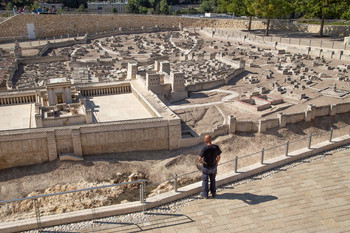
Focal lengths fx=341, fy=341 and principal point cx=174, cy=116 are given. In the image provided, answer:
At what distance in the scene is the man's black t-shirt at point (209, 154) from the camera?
10.1m

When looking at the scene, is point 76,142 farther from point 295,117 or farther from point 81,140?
point 295,117

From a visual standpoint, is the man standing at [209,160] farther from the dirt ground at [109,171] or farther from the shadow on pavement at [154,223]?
the dirt ground at [109,171]

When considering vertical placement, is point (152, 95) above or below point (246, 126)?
above

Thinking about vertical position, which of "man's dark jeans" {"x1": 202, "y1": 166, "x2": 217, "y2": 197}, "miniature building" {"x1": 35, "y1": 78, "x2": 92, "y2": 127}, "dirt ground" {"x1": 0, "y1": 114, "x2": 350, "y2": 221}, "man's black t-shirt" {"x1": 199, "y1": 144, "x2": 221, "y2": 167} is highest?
"man's black t-shirt" {"x1": 199, "y1": 144, "x2": 221, "y2": 167}

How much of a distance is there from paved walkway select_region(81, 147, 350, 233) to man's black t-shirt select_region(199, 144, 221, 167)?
1.26 metres

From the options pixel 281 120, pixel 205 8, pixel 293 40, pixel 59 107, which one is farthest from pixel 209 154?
pixel 205 8

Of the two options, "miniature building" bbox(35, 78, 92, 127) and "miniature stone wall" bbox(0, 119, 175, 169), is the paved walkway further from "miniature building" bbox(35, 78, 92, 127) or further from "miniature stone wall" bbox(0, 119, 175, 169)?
"miniature building" bbox(35, 78, 92, 127)

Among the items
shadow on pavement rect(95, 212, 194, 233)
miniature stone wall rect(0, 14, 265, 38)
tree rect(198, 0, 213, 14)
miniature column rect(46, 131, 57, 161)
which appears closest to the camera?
shadow on pavement rect(95, 212, 194, 233)

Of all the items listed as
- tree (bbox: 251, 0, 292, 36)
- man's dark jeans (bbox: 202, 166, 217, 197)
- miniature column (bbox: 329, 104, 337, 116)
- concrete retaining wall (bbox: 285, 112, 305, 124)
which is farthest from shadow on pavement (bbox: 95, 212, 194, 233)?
tree (bbox: 251, 0, 292, 36)

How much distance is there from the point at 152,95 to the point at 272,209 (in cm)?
1838

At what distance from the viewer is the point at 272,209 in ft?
33.3

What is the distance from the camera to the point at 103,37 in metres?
65.1

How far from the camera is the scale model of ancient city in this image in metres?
22.0

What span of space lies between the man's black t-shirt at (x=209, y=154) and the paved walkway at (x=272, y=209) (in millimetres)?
1257
